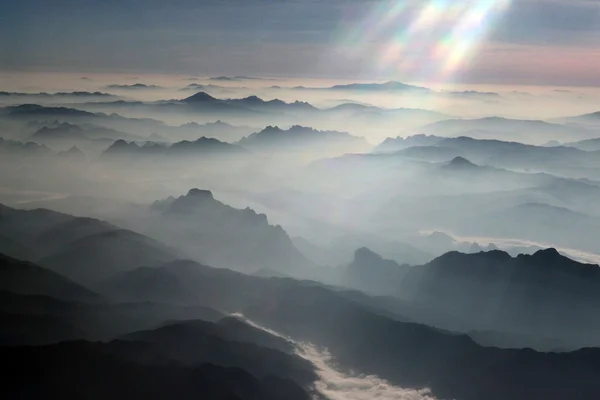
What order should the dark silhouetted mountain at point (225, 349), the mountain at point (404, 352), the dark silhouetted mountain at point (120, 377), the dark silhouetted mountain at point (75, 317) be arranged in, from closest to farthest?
the dark silhouetted mountain at point (120, 377) → the dark silhouetted mountain at point (225, 349) → the dark silhouetted mountain at point (75, 317) → the mountain at point (404, 352)

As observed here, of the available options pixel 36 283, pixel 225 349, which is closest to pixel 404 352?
pixel 225 349

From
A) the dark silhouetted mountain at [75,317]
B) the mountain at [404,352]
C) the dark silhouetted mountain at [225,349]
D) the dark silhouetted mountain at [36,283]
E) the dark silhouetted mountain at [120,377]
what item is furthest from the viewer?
the dark silhouetted mountain at [36,283]

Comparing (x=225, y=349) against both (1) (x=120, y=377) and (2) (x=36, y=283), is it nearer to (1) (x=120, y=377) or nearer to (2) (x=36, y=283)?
(1) (x=120, y=377)

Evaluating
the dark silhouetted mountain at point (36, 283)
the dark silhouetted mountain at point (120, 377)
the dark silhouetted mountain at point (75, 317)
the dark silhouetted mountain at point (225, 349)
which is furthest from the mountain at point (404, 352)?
the dark silhouetted mountain at point (120, 377)

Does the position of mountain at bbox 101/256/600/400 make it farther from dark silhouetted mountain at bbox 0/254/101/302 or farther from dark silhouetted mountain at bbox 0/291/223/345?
dark silhouetted mountain at bbox 0/254/101/302

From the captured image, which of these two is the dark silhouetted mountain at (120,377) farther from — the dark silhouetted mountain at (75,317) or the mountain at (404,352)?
the mountain at (404,352)

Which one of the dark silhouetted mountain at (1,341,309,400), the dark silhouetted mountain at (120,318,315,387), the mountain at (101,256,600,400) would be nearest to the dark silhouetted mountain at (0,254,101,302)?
the mountain at (101,256,600,400)
